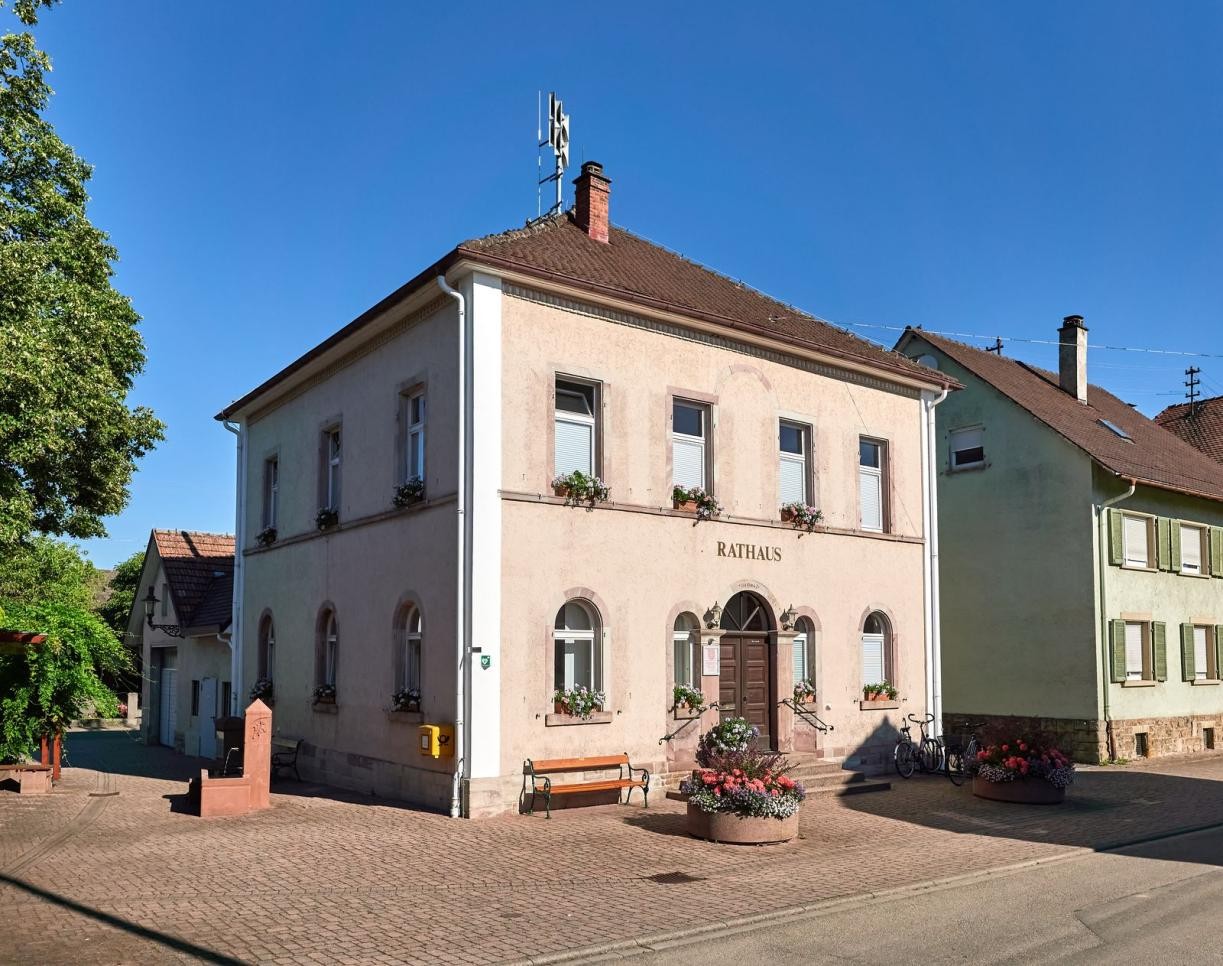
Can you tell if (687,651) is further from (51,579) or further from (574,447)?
(51,579)

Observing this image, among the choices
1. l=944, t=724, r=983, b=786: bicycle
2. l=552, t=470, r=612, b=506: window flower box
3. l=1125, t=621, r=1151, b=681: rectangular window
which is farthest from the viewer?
l=1125, t=621, r=1151, b=681: rectangular window

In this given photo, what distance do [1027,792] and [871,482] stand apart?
6.22 metres

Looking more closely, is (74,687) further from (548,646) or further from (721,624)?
(721,624)

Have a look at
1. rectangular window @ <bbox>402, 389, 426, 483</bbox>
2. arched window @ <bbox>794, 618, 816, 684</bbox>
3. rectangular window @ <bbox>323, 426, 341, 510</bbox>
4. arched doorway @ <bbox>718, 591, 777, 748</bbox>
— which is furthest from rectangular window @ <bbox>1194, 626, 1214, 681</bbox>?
rectangular window @ <bbox>323, 426, 341, 510</bbox>

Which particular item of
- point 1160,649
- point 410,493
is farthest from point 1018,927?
point 1160,649

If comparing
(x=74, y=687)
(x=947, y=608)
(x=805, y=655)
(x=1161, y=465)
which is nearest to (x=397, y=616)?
(x=74, y=687)

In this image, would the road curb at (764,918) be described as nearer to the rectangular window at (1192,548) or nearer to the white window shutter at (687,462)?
the white window shutter at (687,462)

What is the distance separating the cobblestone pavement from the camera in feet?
27.8

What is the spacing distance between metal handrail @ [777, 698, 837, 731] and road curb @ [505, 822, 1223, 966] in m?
5.94

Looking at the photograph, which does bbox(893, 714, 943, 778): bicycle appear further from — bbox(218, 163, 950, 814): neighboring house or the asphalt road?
the asphalt road

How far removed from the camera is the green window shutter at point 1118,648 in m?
23.7

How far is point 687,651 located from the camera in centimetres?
1716

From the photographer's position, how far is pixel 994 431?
1021 inches

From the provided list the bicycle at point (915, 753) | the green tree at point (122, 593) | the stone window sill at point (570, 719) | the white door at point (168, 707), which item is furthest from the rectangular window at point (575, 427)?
the green tree at point (122, 593)
